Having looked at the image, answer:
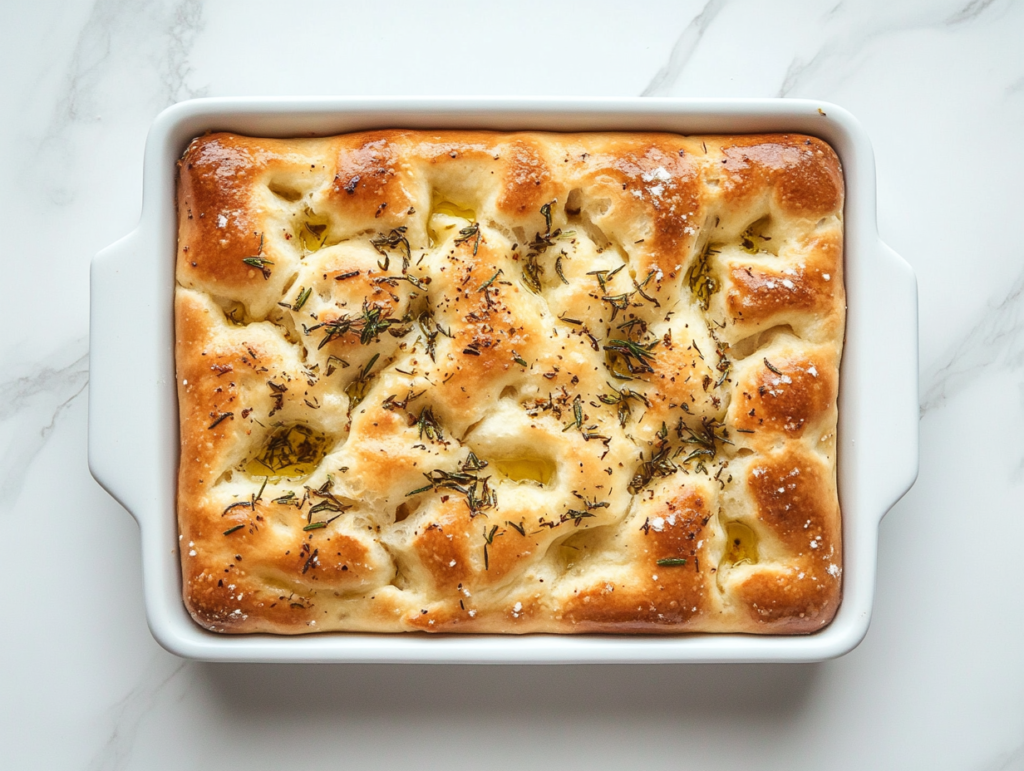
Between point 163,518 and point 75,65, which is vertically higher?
point 75,65

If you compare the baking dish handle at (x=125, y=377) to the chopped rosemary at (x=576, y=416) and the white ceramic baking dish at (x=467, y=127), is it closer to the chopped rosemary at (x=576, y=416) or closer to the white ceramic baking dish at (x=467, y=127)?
the white ceramic baking dish at (x=467, y=127)

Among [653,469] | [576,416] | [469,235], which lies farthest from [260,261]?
[653,469]

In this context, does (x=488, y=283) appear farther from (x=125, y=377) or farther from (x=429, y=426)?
(x=125, y=377)

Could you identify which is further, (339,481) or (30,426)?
(30,426)

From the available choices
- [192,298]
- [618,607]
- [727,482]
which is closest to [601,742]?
[618,607]

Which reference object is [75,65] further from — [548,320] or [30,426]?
[548,320]

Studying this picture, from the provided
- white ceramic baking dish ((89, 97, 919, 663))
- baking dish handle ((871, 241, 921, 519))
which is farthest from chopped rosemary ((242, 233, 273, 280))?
baking dish handle ((871, 241, 921, 519))

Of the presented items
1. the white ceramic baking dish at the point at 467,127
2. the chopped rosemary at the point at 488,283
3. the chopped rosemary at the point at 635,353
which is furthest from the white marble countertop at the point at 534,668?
the chopped rosemary at the point at 635,353
